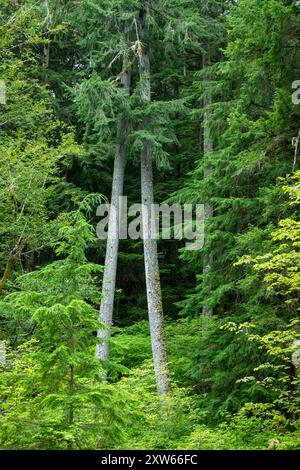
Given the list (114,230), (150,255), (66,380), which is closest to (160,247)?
(114,230)

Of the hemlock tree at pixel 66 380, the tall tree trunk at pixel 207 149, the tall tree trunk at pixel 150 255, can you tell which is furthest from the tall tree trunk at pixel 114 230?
the hemlock tree at pixel 66 380

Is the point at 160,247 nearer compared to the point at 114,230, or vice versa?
the point at 114,230

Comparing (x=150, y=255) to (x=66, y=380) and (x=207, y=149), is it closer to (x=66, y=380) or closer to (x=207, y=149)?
(x=207, y=149)

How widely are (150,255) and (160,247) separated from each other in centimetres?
639

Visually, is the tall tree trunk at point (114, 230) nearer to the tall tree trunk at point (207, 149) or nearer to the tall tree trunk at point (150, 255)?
the tall tree trunk at point (150, 255)

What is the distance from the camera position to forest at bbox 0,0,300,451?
5664 millimetres

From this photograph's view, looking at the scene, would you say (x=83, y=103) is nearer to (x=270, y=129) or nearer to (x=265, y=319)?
(x=270, y=129)

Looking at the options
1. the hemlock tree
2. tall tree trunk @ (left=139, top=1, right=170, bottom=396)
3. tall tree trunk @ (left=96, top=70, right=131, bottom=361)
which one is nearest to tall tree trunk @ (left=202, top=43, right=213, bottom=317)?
tall tree trunk @ (left=139, top=1, right=170, bottom=396)

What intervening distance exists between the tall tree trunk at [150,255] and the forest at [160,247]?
40 millimetres

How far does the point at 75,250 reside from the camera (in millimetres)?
5695

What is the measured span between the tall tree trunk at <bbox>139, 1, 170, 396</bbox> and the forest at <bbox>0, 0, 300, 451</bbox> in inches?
1.6

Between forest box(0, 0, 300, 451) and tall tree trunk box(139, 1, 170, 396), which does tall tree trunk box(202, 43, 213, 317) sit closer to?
forest box(0, 0, 300, 451)

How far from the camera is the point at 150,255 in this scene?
14.0 meters
